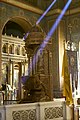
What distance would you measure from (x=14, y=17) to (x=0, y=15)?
42.5 inches

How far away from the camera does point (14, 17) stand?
44.9 ft

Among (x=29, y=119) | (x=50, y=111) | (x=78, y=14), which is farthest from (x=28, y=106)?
(x=78, y=14)

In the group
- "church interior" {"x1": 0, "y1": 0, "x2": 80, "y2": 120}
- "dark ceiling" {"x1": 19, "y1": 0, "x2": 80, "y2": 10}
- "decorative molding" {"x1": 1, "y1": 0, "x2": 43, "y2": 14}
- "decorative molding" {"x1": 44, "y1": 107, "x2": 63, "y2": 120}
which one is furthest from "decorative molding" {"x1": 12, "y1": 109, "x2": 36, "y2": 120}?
"dark ceiling" {"x1": 19, "y1": 0, "x2": 80, "y2": 10}

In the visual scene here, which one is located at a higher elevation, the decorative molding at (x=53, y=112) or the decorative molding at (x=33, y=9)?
the decorative molding at (x=33, y=9)

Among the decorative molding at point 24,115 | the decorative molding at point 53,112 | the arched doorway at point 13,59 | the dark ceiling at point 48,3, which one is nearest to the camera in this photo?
the decorative molding at point 24,115

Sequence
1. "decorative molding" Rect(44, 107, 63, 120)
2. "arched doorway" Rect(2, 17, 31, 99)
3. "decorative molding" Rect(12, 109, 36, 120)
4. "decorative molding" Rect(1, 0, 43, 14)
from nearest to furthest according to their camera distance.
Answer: "decorative molding" Rect(12, 109, 36, 120), "decorative molding" Rect(44, 107, 63, 120), "decorative molding" Rect(1, 0, 43, 14), "arched doorway" Rect(2, 17, 31, 99)

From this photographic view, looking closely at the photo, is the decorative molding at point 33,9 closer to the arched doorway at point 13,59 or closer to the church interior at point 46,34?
the church interior at point 46,34

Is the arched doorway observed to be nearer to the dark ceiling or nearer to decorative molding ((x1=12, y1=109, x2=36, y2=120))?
the dark ceiling

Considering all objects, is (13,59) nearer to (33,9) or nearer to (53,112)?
(33,9)

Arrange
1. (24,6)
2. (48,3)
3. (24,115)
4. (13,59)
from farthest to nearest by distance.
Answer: (48,3), (13,59), (24,6), (24,115)

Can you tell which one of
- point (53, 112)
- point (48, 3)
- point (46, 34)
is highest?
point (48, 3)

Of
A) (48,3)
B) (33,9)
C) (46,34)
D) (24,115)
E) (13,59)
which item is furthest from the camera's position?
(48,3)

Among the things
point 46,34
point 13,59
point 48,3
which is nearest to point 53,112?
point 13,59

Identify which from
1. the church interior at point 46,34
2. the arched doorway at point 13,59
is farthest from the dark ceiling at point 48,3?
the arched doorway at point 13,59
